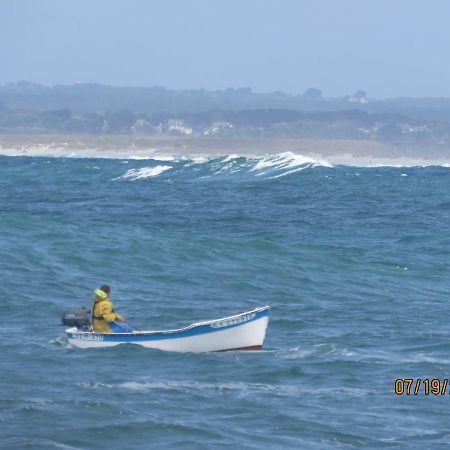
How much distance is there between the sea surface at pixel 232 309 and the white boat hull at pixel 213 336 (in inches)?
9.2

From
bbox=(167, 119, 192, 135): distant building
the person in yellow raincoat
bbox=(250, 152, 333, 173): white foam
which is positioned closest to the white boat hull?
the person in yellow raincoat

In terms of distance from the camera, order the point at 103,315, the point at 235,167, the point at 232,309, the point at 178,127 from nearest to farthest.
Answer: the point at 103,315
the point at 232,309
the point at 235,167
the point at 178,127

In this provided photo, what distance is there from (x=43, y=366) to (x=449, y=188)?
4345cm

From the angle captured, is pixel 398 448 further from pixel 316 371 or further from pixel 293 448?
pixel 316 371

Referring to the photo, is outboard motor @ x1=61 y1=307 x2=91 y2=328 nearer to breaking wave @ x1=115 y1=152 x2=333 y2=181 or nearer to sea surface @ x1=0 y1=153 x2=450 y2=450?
sea surface @ x1=0 y1=153 x2=450 y2=450

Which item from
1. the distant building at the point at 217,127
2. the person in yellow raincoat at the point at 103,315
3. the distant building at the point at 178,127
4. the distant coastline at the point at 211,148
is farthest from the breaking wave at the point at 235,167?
the distant building at the point at 178,127

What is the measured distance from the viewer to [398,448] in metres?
22.0

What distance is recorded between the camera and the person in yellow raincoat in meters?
29.0

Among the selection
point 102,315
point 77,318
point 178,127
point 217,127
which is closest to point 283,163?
point 77,318

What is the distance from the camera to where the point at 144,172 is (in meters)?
76.4

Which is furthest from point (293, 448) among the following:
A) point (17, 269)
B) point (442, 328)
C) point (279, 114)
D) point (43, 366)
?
point (279, 114)

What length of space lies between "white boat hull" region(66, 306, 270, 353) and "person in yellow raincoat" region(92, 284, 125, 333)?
1.50 ft

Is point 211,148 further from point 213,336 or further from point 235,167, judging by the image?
point 213,336

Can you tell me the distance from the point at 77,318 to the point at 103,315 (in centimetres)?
90
